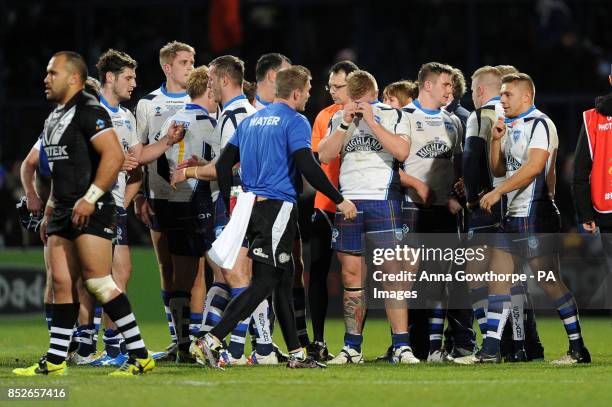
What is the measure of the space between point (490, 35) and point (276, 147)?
1267 cm

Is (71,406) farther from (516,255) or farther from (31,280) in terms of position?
(31,280)

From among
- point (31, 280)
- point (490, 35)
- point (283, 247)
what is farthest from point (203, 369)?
point (490, 35)

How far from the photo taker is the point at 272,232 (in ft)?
32.4

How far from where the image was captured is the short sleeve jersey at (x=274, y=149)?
9.91m

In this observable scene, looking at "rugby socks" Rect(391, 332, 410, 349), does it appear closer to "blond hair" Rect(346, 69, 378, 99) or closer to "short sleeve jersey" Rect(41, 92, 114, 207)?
"blond hair" Rect(346, 69, 378, 99)

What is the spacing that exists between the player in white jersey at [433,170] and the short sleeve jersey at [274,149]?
1522mm

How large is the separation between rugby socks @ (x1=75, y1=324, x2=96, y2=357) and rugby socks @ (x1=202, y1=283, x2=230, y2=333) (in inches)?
39.5

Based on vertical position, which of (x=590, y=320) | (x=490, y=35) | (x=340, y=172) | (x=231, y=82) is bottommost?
(x=590, y=320)

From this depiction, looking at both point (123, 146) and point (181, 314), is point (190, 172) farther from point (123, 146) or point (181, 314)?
point (181, 314)

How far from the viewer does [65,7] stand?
22094 millimetres

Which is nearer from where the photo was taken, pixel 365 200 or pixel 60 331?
pixel 60 331

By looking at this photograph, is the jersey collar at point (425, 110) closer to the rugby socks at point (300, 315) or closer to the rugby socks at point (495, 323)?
the rugby socks at point (495, 323)

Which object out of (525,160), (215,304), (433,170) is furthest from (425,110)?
(215,304)

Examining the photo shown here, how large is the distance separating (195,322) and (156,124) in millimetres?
1731
